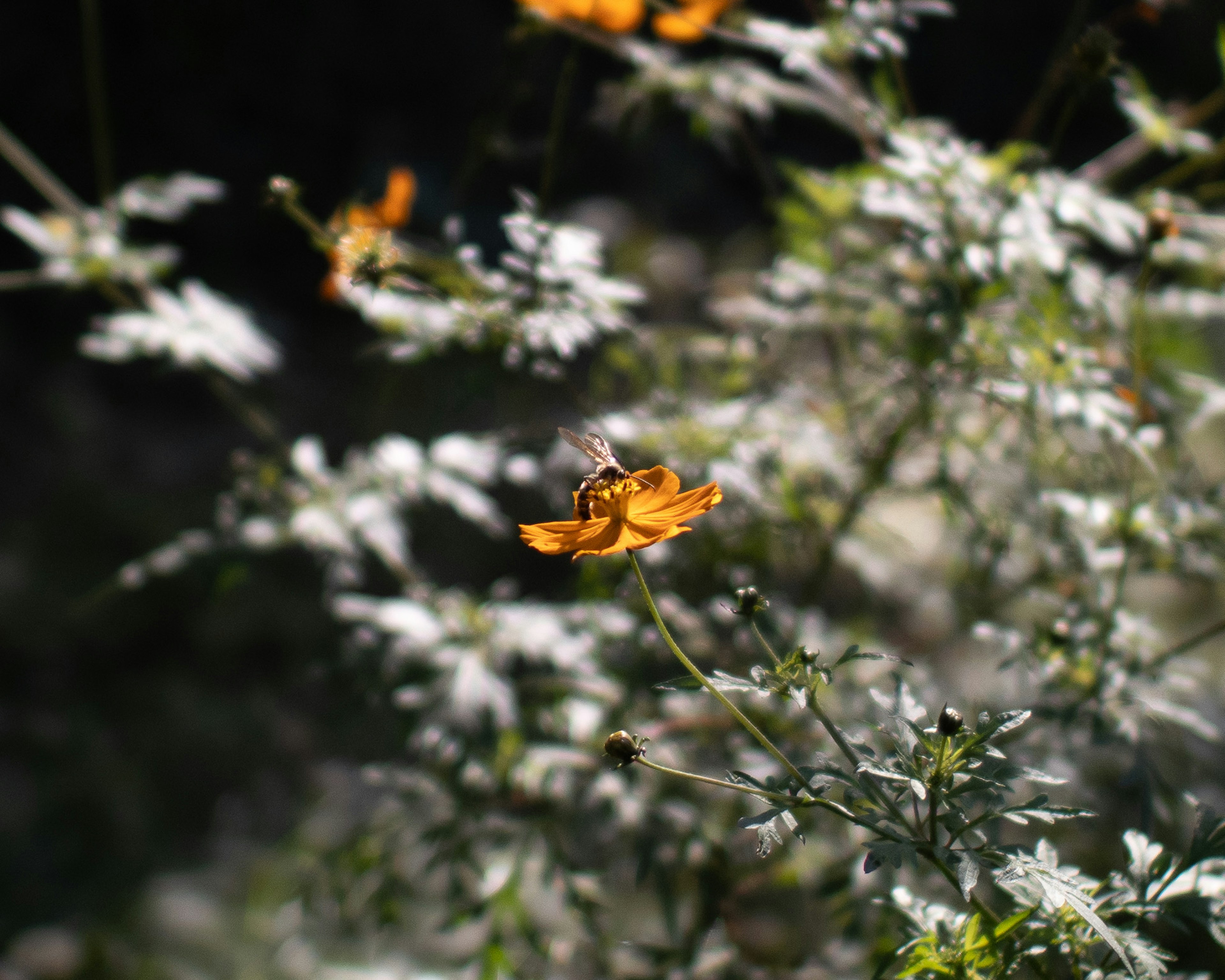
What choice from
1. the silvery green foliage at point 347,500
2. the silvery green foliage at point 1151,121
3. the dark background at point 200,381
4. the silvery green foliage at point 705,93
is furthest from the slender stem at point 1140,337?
the dark background at point 200,381

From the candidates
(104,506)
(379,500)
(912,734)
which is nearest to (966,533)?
(912,734)

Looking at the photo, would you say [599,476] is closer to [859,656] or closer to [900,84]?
[859,656]

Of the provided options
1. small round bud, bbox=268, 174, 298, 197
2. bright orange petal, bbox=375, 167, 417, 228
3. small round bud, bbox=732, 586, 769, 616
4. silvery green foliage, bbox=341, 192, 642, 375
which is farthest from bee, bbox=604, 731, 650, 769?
bright orange petal, bbox=375, 167, 417, 228

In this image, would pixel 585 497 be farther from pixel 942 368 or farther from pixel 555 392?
pixel 555 392

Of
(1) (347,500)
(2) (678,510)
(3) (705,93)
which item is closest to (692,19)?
(3) (705,93)

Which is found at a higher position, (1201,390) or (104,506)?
(1201,390)

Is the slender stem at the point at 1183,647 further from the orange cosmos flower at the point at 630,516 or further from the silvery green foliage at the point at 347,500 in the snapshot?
the silvery green foliage at the point at 347,500

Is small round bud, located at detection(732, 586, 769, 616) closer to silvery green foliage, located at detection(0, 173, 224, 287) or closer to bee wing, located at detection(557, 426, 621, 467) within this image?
bee wing, located at detection(557, 426, 621, 467)
